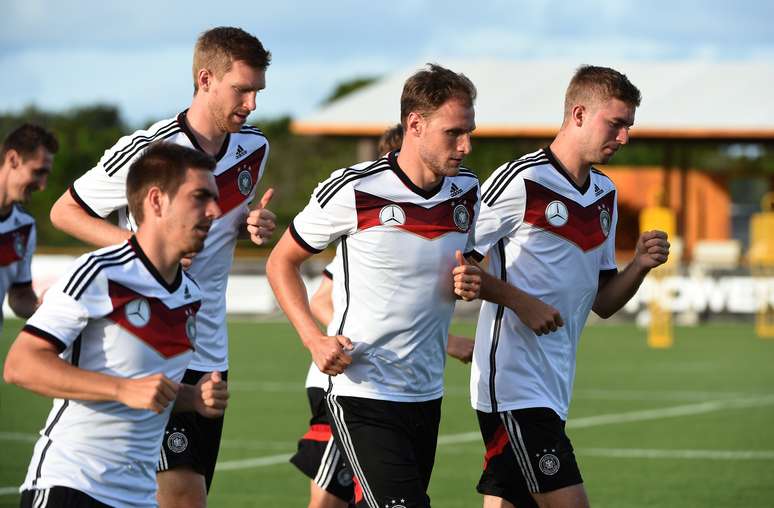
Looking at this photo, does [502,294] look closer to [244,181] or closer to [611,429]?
[244,181]

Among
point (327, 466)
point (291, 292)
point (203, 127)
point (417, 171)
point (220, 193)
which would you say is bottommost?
point (327, 466)

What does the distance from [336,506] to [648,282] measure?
18.6 meters

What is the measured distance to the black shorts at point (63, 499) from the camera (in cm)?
471

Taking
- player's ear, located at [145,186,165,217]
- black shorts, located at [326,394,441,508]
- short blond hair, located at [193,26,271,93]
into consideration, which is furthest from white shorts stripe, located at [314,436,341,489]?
player's ear, located at [145,186,165,217]

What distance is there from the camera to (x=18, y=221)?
351 inches

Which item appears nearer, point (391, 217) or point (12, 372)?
point (12, 372)

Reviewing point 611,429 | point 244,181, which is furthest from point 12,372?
point 611,429

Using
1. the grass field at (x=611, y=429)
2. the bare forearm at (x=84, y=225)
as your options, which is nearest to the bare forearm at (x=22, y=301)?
the grass field at (x=611, y=429)

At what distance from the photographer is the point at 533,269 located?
648 cm

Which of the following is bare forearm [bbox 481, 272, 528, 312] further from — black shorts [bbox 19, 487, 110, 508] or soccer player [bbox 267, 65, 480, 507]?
black shorts [bbox 19, 487, 110, 508]

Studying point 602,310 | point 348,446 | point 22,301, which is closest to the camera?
Result: point 348,446

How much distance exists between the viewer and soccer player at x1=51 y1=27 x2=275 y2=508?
247 inches

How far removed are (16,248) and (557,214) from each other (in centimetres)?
385

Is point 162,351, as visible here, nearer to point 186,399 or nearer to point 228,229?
point 186,399
